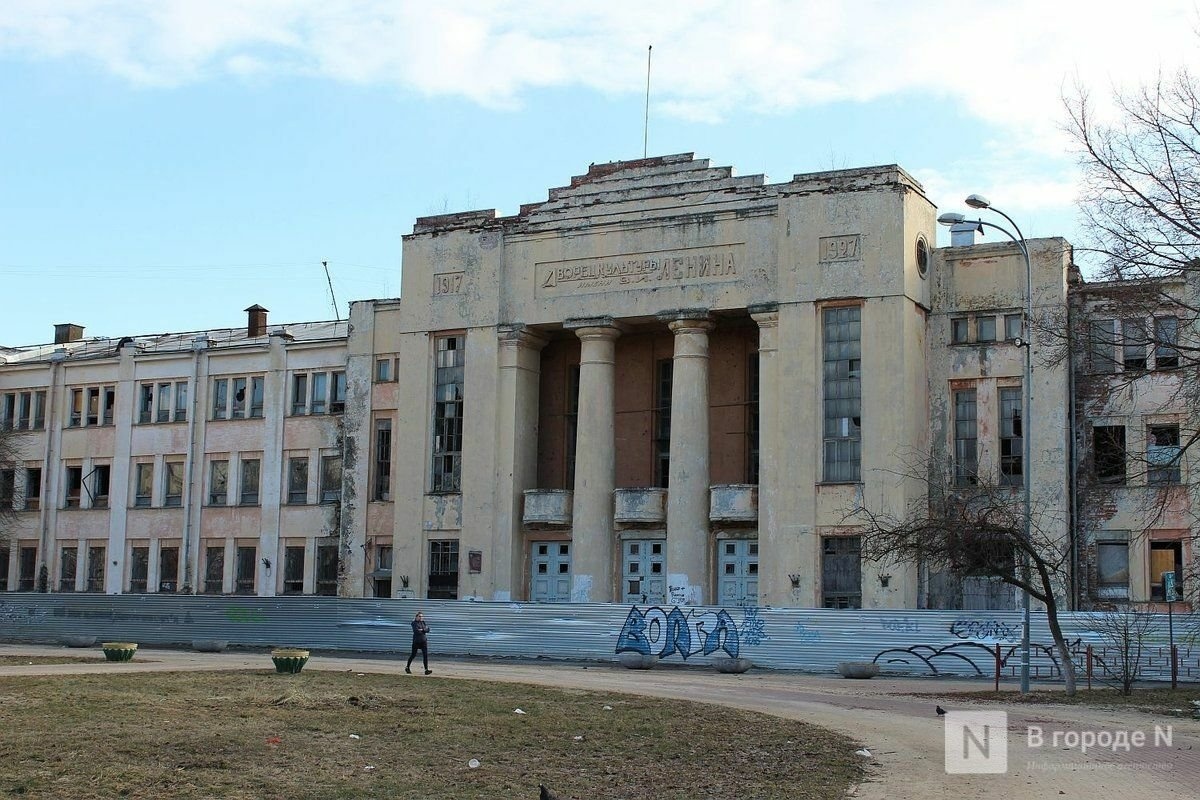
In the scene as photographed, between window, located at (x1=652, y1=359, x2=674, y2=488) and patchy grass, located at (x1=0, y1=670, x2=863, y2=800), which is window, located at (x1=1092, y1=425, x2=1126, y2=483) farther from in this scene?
patchy grass, located at (x1=0, y1=670, x2=863, y2=800)

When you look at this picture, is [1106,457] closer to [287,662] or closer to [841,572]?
[841,572]

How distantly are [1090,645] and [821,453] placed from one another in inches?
481

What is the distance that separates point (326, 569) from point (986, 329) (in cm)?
2634

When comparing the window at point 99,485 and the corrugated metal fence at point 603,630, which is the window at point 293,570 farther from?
the window at point 99,485

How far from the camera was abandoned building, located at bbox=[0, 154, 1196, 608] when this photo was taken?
44531 mm

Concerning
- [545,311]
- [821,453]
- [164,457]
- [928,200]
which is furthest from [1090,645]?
[164,457]

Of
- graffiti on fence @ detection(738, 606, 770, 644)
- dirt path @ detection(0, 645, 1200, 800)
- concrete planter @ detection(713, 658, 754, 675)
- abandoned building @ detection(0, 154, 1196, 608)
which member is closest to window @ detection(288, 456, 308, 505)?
abandoned building @ detection(0, 154, 1196, 608)

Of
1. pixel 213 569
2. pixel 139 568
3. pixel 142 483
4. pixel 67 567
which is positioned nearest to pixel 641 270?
pixel 213 569

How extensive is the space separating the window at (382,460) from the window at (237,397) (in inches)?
265

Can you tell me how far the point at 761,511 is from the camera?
4541 centimetres

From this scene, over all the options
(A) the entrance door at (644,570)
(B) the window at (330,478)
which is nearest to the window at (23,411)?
(B) the window at (330,478)

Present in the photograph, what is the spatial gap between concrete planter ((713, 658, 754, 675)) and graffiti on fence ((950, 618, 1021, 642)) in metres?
5.59

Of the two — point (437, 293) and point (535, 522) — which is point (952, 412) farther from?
point (437, 293)

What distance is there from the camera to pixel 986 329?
45.9 metres
